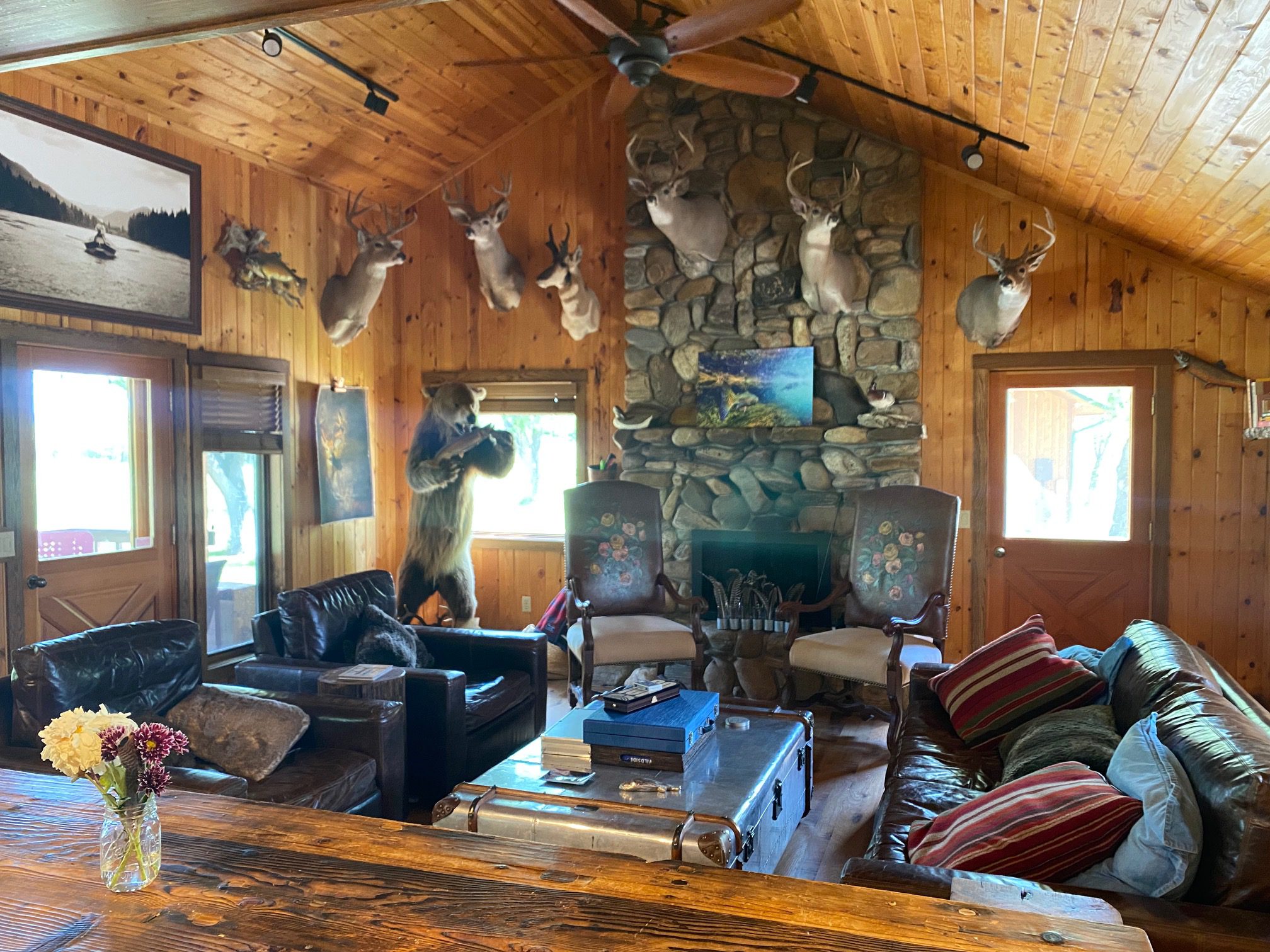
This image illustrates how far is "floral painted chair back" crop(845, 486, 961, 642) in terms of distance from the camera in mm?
4797

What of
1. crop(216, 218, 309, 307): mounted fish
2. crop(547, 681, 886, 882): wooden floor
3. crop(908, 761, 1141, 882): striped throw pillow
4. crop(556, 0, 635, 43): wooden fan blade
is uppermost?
crop(556, 0, 635, 43): wooden fan blade

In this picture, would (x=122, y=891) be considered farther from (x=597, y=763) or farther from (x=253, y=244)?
(x=253, y=244)

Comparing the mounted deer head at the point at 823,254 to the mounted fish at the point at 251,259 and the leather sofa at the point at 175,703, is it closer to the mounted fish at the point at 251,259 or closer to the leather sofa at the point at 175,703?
the mounted fish at the point at 251,259

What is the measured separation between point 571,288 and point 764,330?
1.26 meters

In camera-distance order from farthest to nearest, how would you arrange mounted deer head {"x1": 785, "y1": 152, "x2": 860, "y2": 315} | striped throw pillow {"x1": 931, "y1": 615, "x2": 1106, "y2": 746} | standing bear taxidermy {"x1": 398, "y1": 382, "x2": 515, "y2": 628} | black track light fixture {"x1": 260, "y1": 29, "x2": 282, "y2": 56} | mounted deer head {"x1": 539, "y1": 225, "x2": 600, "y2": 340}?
mounted deer head {"x1": 539, "y1": 225, "x2": 600, "y2": 340}
standing bear taxidermy {"x1": 398, "y1": 382, "x2": 515, "y2": 628}
mounted deer head {"x1": 785, "y1": 152, "x2": 860, "y2": 315}
black track light fixture {"x1": 260, "y1": 29, "x2": 282, "y2": 56}
striped throw pillow {"x1": 931, "y1": 615, "x2": 1106, "y2": 746}

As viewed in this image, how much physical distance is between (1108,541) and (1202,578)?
52 cm

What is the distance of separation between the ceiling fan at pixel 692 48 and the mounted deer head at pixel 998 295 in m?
1.70

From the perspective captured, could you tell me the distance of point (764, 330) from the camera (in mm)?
5746

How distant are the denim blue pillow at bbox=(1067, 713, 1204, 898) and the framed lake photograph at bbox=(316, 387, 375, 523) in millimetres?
5212

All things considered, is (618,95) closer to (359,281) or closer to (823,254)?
(823,254)

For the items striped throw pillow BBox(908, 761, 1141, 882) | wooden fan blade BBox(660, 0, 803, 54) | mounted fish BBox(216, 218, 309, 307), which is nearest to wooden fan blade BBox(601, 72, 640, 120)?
wooden fan blade BBox(660, 0, 803, 54)

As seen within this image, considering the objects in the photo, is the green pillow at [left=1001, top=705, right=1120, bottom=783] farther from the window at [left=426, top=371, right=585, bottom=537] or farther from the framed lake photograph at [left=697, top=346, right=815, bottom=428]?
the window at [left=426, top=371, right=585, bottom=537]

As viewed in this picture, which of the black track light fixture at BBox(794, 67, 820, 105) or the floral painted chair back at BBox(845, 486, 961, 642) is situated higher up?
the black track light fixture at BBox(794, 67, 820, 105)

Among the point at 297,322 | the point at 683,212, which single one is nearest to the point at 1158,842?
the point at 683,212
